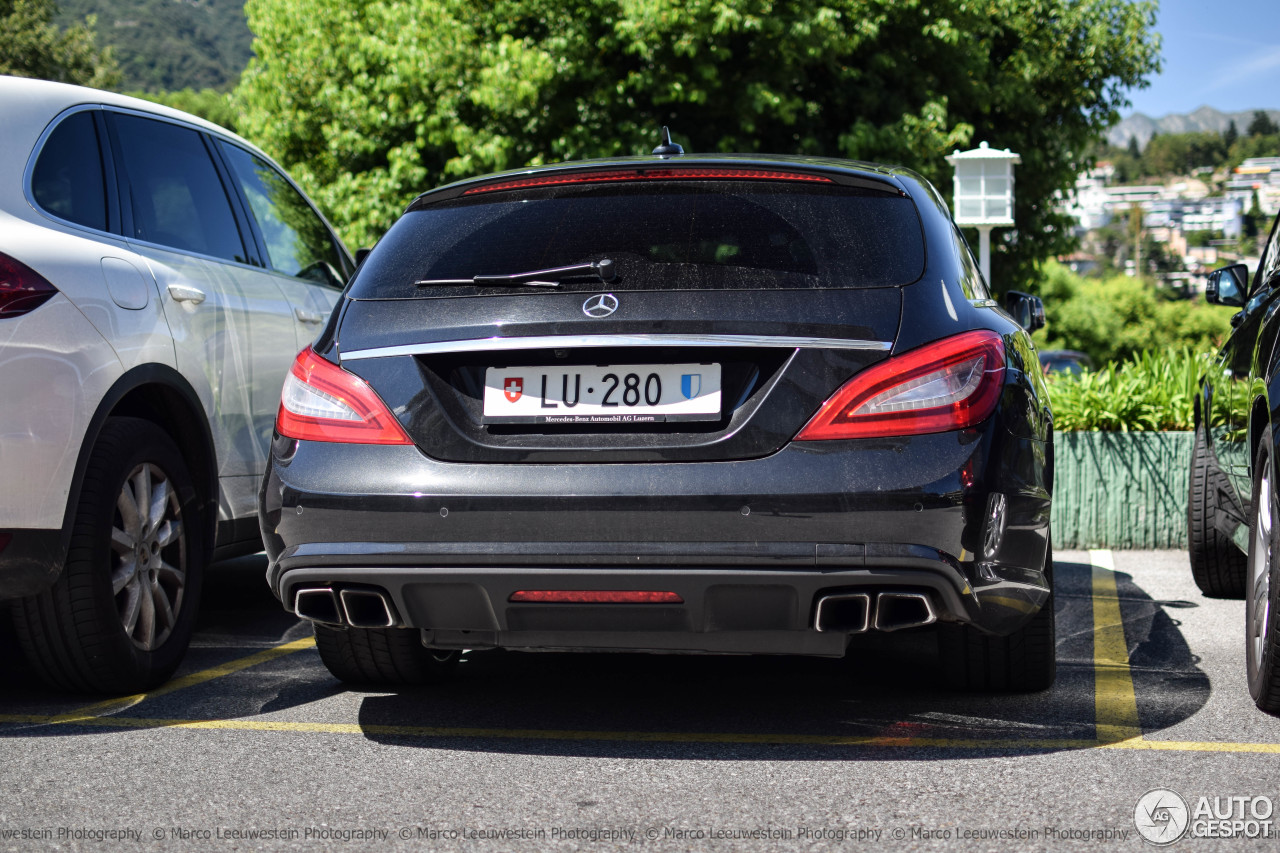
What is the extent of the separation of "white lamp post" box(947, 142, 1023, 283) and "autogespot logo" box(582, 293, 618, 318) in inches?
380

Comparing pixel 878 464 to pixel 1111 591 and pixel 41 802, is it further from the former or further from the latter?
pixel 1111 591

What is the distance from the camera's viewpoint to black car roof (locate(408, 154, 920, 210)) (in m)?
3.64

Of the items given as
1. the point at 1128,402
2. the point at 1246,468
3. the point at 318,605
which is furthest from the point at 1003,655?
the point at 1128,402

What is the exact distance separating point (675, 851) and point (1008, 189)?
10.7 metres

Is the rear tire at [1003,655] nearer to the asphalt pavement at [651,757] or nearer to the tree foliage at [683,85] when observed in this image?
the asphalt pavement at [651,757]

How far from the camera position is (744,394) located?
3215 mm

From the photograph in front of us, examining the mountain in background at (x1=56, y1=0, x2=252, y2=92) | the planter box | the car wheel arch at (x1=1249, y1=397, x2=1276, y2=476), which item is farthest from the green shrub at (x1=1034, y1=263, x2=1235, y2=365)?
the mountain in background at (x1=56, y1=0, x2=252, y2=92)

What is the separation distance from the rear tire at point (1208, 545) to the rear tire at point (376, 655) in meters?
3.55

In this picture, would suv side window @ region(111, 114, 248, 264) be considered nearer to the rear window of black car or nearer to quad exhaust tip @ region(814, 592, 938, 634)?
the rear window of black car

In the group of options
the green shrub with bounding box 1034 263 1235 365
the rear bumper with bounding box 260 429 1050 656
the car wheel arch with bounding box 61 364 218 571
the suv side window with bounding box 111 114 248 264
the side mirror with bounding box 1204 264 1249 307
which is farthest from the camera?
the green shrub with bounding box 1034 263 1235 365

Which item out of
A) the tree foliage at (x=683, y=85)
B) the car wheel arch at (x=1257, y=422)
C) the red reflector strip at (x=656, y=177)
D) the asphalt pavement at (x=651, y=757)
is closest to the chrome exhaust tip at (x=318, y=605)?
the asphalt pavement at (x=651, y=757)

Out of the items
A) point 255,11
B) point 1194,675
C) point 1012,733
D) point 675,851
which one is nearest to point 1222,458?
point 1194,675

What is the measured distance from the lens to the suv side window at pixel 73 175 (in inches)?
160

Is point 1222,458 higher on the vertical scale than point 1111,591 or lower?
higher
